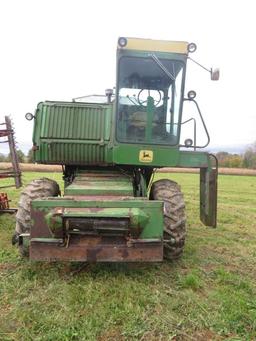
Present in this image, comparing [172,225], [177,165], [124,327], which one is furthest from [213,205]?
[124,327]

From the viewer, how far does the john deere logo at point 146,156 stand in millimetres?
6227

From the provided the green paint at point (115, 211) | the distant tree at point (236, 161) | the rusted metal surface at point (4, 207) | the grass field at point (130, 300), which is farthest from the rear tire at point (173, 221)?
the distant tree at point (236, 161)

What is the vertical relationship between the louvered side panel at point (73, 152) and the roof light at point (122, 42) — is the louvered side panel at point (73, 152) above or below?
below

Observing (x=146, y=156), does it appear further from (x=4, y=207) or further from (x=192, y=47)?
(x=4, y=207)

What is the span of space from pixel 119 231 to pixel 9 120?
539 cm

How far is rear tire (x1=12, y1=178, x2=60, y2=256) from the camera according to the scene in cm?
554

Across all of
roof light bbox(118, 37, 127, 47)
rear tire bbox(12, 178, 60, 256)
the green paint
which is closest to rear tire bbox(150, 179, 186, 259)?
the green paint

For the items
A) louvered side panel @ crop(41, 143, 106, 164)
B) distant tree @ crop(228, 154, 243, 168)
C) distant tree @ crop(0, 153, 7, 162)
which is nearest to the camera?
louvered side panel @ crop(41, 143, 106, 164)

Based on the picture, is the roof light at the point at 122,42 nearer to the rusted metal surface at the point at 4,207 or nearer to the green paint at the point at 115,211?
the green paint at the point at 115,211

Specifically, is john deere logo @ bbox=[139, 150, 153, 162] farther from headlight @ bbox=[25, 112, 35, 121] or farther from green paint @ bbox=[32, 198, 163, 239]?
headlight @ bbox=[25, 112, 35, 121]

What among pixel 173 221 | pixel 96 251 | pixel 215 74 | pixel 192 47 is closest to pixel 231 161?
pixel 192 47

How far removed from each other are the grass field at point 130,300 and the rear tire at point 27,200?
0.46 m

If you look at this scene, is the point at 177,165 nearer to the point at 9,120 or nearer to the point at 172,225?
the point at 172,225

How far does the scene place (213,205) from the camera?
664 cm
